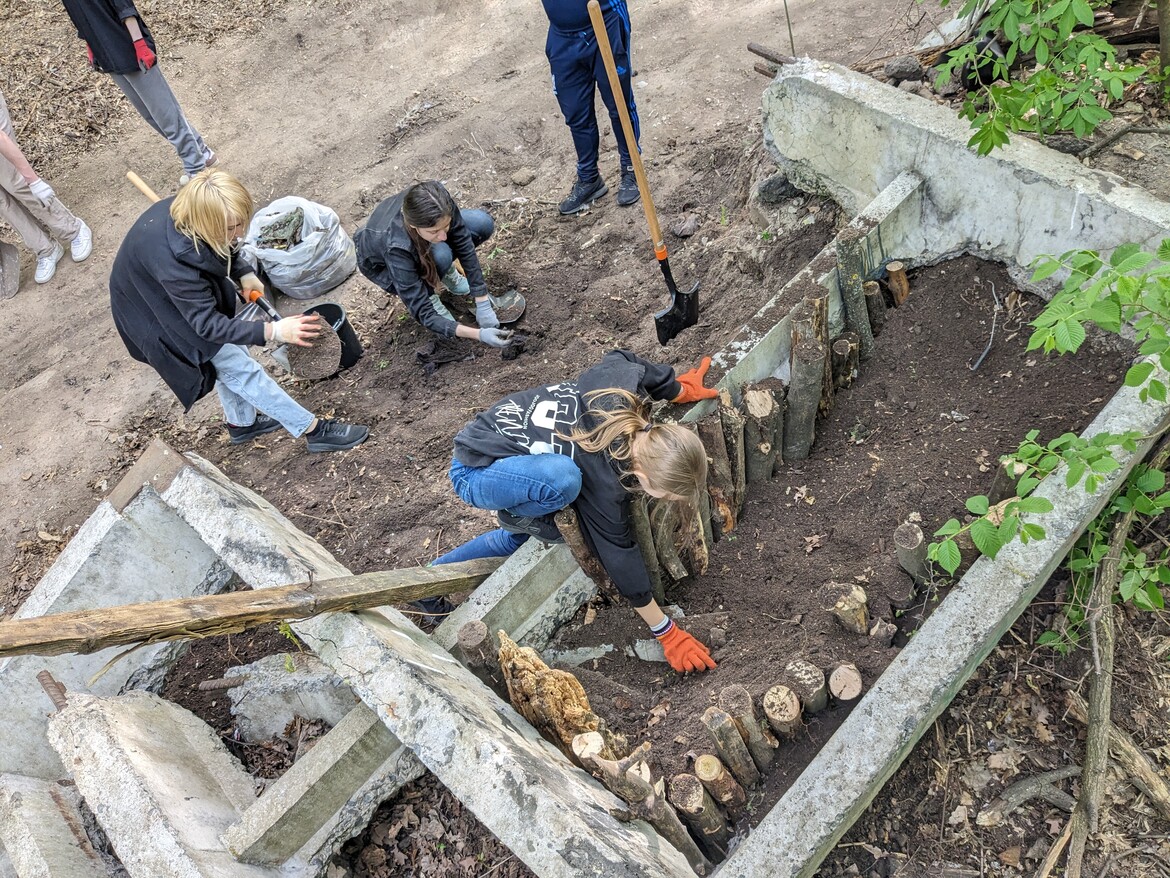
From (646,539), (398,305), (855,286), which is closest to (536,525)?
(646,539)

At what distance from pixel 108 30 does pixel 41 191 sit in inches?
60.5

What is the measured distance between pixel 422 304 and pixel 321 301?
153 cm

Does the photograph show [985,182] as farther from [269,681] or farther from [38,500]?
[38,500]

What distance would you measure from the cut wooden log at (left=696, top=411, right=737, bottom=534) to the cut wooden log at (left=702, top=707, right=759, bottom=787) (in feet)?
3.48

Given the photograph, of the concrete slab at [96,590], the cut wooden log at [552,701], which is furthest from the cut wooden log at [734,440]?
the concrete slab at [96,590]

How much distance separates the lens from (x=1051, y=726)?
2.78 meters

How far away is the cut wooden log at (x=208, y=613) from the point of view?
2.25 metres

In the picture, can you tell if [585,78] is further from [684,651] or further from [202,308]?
[684,651]

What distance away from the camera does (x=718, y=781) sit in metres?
2.59

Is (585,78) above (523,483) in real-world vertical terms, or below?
above

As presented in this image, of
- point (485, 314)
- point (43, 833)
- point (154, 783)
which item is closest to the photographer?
point (154, 783)

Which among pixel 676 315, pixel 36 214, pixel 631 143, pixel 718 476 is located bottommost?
pixel 676 315

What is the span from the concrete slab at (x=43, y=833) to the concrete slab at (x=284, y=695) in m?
0.67

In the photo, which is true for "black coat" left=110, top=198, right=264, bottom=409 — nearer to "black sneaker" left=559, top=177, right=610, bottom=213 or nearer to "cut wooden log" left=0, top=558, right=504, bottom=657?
"cut wooden log" left=0, top=558, right=504, bottom=657
